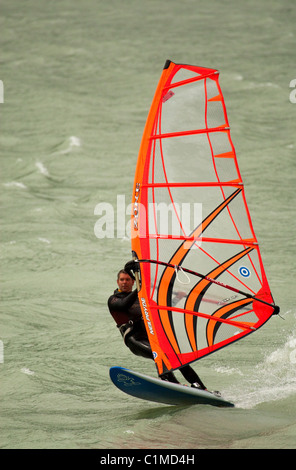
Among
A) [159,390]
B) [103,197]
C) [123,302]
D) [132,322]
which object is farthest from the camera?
[103,197]

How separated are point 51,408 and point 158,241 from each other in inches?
88.7

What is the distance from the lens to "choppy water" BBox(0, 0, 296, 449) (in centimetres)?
734

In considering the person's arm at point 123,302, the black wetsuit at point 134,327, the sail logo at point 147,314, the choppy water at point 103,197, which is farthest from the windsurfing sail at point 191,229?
the choppy water at point 103,197

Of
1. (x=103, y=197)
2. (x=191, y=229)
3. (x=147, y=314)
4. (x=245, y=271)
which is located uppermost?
(x=191, y=229)

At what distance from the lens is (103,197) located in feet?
52.5

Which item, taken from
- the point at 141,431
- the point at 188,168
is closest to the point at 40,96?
the point at 188,168

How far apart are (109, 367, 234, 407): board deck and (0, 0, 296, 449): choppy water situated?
0.44 feet

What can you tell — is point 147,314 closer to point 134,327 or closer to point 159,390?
point 134,327

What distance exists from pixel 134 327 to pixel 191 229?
1193 millimetres

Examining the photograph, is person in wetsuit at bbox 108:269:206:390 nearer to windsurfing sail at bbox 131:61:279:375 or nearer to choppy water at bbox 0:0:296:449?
windsurfing sail at bbox 131:61:279:375

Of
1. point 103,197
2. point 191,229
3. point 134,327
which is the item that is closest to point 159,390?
point 134,327

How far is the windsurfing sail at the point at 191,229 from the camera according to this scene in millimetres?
7328

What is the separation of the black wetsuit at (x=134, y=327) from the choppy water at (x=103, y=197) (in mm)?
399

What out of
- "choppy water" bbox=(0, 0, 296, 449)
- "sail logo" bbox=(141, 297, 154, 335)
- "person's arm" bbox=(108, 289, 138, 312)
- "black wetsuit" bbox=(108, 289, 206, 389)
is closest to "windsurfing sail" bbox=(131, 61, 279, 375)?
"sail logo" bbox=(141, 297, 154, 335)
